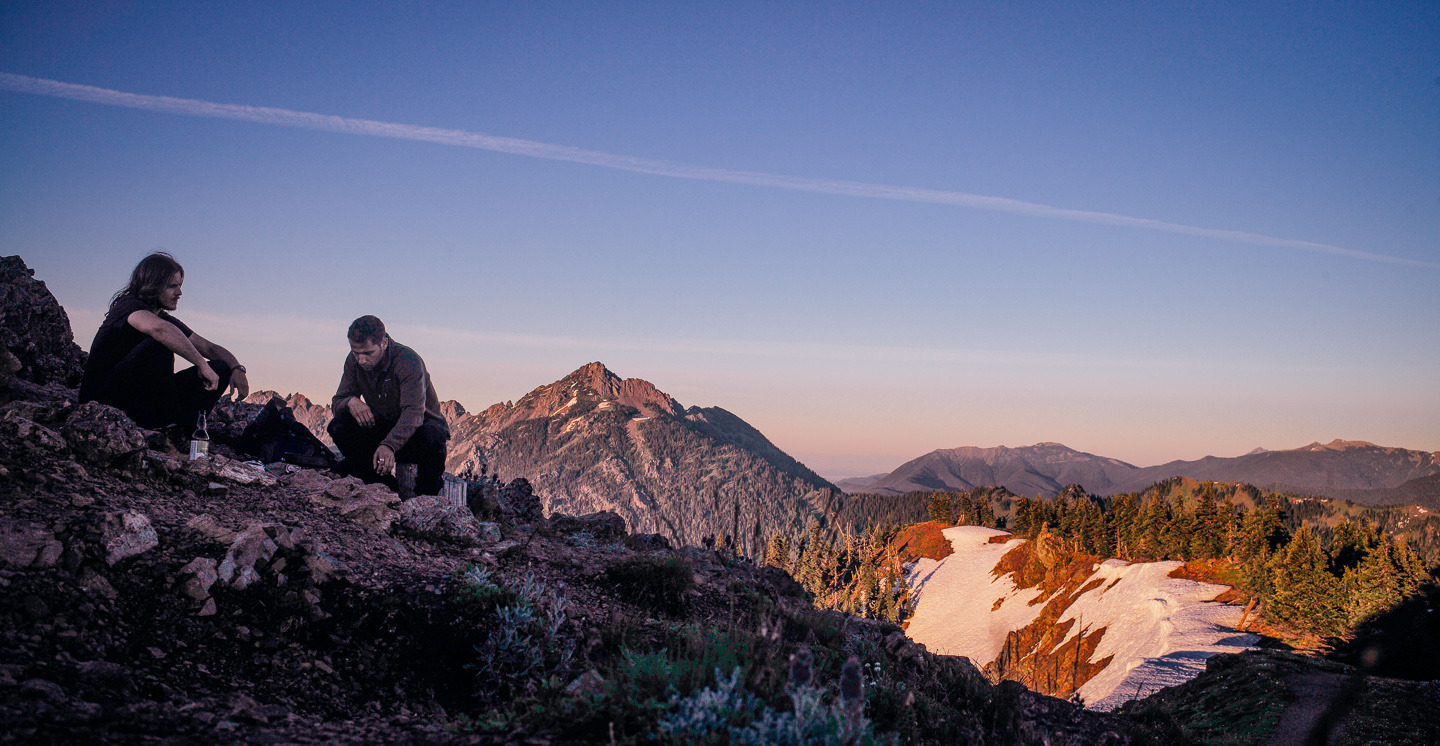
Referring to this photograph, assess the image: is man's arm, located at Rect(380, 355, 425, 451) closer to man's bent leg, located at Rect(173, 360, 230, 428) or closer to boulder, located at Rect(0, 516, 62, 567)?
man's bent leg, located at Rect(173, 360, 230, 428)

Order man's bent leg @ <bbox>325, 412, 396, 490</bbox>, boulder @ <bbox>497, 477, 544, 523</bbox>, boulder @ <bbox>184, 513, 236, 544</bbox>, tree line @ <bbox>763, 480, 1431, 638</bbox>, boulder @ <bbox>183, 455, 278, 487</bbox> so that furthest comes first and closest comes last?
tree line @ <bbox>763, 480, 1431, 638</bbox> → boulder @ <bbox>497, 477, 544, 523</bbox> → man's bent leg @ <bbox>325, 412, 396, 490</bbox> → boulder @ <bbox>183, 455, 278, 487</bbox> → boulder @ <bbox>184, 513, 236, 544</bbox>

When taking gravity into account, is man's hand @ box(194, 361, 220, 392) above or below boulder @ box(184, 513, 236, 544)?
above

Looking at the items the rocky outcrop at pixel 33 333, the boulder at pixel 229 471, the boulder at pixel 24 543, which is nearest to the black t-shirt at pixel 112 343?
the boulder at pixel 229 471

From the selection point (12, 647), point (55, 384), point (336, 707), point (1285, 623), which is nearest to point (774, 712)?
point (336, 707)

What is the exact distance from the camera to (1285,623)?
35.2m

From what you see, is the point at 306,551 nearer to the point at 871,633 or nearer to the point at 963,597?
the point at 871,633

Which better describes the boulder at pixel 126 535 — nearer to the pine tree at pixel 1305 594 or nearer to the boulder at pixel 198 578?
the boulder at pixel 198 578

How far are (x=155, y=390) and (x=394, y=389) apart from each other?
7.44 feet

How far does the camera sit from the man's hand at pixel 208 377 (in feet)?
23.1

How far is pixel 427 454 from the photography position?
804 cm

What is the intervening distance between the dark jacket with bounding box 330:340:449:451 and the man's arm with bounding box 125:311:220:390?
128 cm

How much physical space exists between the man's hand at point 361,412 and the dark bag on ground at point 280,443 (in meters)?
1.31

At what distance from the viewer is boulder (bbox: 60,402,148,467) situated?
5.52m

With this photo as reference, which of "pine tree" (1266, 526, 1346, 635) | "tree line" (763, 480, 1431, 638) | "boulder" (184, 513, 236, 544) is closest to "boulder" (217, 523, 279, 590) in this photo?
"boulder" (184, 513, 236, 544)
